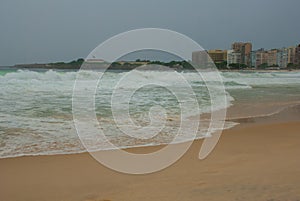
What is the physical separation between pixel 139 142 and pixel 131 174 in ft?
6.10

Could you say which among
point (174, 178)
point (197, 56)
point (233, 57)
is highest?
point (233, 57)

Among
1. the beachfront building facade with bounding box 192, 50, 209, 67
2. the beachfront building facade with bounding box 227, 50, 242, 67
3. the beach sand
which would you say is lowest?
the beach sand

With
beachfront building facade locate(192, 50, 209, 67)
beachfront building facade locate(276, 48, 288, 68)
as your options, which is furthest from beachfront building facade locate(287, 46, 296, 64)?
beachfront building facade locate(192, 50, 209, 67)

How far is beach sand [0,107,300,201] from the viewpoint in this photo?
2939 mm

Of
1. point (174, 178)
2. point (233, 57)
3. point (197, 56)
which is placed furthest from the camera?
point (233, 57)

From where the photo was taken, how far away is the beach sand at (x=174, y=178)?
2.94 m

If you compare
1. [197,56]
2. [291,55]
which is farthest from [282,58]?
[197,56]

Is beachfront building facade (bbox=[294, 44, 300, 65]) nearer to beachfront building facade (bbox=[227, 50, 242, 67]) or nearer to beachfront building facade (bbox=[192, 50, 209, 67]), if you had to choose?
beachfront building facade (bbox=[227, 50, 242, 67])

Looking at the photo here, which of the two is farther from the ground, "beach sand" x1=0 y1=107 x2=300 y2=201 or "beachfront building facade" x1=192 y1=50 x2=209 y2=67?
"beachfront building facade" x1=192 y1=50 x2=209 y2=67

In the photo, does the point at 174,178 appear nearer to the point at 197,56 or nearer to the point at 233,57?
the point at 197,56

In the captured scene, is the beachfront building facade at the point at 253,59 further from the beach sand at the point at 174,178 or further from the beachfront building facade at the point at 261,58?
the beach sand at the point at 174,178

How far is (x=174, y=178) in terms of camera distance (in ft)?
11.3

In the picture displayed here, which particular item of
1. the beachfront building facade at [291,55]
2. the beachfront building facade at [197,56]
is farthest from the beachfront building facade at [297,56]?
the beachfront building facade at [197,56]

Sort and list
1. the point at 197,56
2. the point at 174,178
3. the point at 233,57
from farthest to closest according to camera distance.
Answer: the point at 233,57 → the point at 197,56 → the point at 174,178
